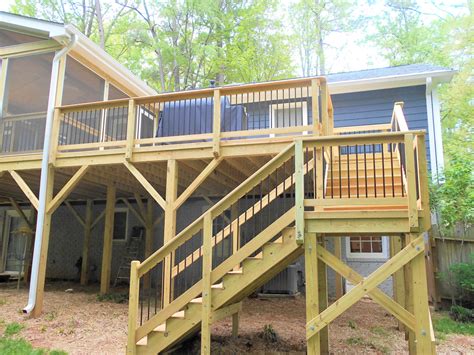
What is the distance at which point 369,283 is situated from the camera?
13.2 feet

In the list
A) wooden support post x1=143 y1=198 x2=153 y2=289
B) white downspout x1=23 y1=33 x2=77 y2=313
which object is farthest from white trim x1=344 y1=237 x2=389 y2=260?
white downspout x1=23 y1=33 x2=77 y2=313

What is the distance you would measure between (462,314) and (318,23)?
1749 centimetres

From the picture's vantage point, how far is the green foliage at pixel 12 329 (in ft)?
18.7

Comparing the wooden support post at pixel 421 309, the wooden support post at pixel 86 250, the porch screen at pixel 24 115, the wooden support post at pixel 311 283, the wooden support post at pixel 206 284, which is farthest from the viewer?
the wooden support post at pixel 86 250

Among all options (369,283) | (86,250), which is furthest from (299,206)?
(86,250)

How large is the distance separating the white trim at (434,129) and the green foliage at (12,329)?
344 inches

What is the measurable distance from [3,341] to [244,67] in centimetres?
1569

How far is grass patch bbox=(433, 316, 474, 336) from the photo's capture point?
6.21 metres

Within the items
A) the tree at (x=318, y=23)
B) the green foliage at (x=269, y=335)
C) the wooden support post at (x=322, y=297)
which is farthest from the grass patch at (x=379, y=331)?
the tree at (x=318, y=23)

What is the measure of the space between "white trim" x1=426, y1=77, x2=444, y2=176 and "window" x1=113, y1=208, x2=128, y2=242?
28.0 ft

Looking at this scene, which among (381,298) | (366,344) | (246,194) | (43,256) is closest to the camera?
(381,298)

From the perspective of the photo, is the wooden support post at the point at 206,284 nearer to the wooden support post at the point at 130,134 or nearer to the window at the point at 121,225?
the wooden support post at the point at 130,134

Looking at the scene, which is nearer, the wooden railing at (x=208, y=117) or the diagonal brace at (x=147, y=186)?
the wooden railing at (x=208, y=117)

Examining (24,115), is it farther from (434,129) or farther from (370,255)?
(434,129)
